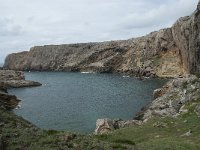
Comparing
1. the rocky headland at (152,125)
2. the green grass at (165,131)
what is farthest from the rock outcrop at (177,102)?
the green grass at (165,131)

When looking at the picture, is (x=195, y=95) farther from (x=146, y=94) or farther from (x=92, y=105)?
(x=146, y=94)

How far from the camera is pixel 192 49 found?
11919 cm

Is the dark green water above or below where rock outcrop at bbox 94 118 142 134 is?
below

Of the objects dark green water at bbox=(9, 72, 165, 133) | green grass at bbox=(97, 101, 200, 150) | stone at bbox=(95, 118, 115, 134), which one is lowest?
dark green water at bbox=(9, 72, 165, 133)

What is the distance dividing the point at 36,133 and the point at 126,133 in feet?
67.4

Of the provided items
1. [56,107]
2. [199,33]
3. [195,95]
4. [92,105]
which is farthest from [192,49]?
[195,95]

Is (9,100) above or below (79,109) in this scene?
above

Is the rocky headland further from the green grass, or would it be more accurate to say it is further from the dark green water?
the dark green water

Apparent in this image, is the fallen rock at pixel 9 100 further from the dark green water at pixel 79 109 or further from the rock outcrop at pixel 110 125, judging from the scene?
the rock outcrop at pixel 110 125

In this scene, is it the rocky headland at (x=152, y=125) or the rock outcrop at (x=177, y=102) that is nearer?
the rocky headland at (x=152, y=125)

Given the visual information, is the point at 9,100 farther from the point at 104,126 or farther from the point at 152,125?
the point at 152,125

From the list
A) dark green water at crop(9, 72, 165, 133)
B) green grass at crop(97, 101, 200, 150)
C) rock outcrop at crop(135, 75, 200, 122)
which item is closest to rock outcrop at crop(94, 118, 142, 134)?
rock outcrop at crop(135, 75, 200, 122)

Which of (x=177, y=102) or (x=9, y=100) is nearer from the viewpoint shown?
(x=177, y=102)

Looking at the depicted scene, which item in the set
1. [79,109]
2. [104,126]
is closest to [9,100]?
[79,109]
